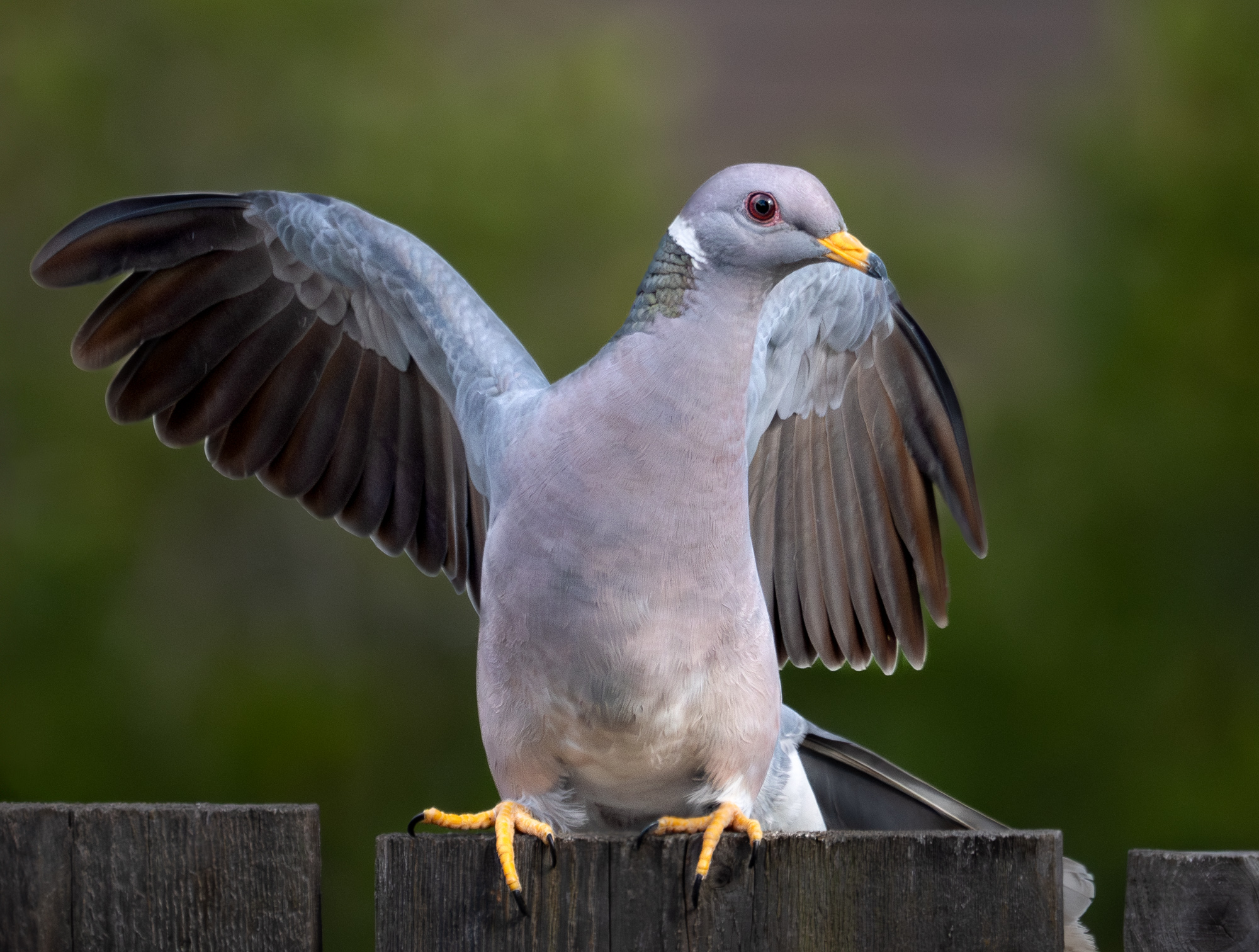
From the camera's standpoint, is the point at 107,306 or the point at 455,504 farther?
the point at 455,504

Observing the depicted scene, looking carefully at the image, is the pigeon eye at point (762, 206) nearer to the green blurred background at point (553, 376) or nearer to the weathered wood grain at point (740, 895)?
the weathered wood grain at point (740, 895)

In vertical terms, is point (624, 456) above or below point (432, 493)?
below

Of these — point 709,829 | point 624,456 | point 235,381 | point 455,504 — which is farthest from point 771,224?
point 235,381

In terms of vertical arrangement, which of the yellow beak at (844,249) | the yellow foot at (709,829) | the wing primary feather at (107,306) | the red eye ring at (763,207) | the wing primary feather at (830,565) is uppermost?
the wing primary feather at (107,306)

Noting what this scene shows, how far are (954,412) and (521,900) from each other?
6.61ft

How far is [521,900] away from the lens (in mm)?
1938

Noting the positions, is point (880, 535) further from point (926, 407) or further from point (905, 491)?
point (926, 407)

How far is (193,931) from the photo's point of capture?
6.55 feet

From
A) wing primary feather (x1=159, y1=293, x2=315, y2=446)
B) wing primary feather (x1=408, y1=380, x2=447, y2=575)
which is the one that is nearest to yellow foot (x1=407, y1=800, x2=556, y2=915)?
wing primary feather (x1=408, y1=380, x2=447, y2=575)

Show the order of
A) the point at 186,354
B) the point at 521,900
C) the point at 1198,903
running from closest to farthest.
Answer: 1. the point at 1198,903
2. the point at 521,900
3. the point at 186,354

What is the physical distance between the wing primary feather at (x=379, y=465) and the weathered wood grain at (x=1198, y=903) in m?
2.26

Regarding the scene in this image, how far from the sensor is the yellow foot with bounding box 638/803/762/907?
194 centimetres

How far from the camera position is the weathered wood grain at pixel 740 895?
1.84 m

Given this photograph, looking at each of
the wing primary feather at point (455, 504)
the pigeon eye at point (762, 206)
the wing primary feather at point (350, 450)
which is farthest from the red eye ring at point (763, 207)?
the wing primary feather at point (350, 450)
